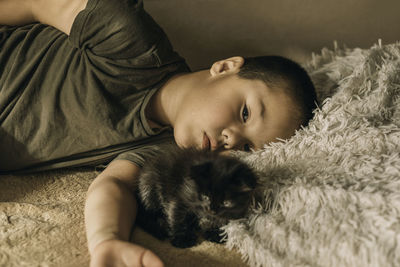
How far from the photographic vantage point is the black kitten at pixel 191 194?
2.78 feet

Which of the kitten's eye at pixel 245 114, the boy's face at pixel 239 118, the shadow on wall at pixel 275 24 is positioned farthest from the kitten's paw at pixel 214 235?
the shadow on wall at pixel 275 24

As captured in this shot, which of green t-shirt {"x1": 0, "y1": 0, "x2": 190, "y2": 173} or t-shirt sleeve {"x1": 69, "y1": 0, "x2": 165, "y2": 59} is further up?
t-shirt sleeve {"x1": 69, "y1": 0, "x2": 165, "y2": 59}

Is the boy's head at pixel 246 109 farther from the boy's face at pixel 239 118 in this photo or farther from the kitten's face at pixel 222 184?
the kitten's face at pixel 222 184

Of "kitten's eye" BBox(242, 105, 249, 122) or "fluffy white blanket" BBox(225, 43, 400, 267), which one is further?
"kitten's eye" BBox(242, 105, 249, 122)

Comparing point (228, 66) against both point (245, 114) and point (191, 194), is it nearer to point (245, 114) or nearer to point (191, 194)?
point (245, 114)

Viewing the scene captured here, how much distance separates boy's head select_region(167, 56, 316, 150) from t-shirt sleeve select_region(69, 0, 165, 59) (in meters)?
0.24

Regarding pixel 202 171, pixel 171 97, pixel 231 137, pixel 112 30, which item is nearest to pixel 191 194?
pixel 202 171

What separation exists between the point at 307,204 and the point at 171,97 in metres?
0.62

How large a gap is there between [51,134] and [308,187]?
0.81 metres

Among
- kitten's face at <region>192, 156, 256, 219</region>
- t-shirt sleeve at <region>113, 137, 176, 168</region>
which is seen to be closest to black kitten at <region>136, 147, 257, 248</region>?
kitten's face at <region>192, 156, 256, 219</region>

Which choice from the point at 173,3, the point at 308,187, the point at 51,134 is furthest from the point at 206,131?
the point at 173,3

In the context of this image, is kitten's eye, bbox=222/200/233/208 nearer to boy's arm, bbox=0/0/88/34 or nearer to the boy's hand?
the boy's hand

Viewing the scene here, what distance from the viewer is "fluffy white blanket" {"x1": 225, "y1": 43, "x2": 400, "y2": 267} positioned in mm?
788

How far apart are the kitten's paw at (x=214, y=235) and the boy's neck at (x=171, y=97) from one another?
18.7 inches
